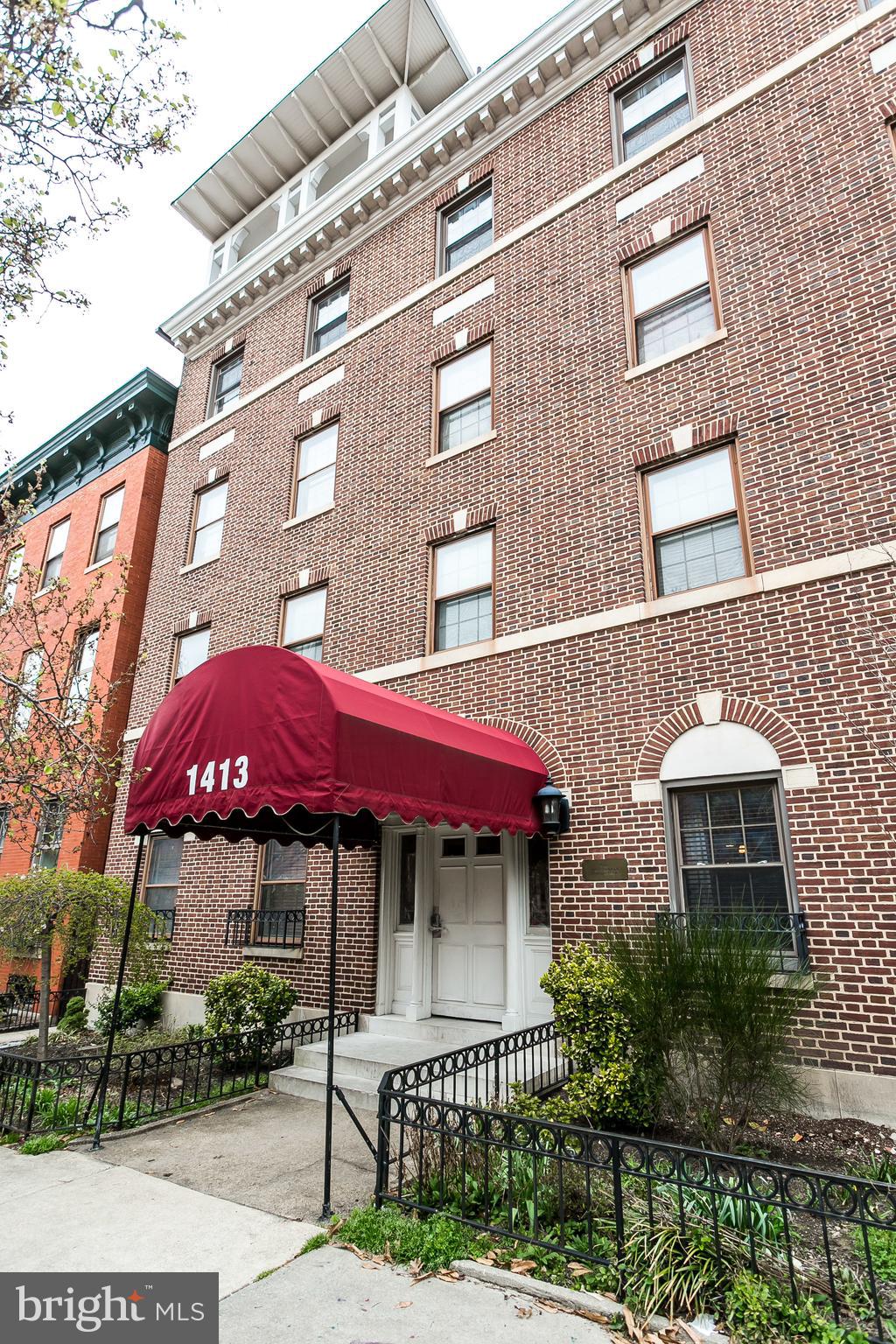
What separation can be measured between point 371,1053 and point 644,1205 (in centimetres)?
425

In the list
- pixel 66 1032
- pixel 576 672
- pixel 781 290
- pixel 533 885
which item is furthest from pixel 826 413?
pixel 66 1032

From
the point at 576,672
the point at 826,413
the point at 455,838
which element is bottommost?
the point at 455,838

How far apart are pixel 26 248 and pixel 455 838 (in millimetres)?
7985

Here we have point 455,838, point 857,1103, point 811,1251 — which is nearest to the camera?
point 811,1251

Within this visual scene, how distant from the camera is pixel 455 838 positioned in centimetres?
1034

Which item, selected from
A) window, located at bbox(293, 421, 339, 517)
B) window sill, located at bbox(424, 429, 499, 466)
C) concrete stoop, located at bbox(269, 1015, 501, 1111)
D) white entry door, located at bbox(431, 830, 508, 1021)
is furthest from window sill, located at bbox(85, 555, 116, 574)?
concrete stoop, located at bbox(269, 1015, 501, 1111)

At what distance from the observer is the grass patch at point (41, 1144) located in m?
6.72

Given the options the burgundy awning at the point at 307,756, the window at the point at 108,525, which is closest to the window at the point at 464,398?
the burgundy awning at the point at 307,756

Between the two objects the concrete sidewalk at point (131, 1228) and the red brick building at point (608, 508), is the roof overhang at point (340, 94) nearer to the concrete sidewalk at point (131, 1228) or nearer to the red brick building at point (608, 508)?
the red brick building at point (608, 508)

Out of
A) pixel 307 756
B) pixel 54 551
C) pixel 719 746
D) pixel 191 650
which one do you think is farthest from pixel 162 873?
pixel 719 746

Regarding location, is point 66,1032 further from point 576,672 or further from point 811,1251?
point 811,1251

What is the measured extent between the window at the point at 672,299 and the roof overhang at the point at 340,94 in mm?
9713

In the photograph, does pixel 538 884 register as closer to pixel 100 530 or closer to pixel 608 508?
pixel 608 508

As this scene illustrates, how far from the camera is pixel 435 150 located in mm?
13484
